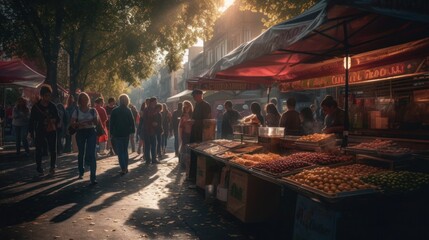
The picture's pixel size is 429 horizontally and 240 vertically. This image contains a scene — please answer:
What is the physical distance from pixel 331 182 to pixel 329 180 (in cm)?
6

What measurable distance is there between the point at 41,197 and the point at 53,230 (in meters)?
2.40

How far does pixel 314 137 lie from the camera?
6430mm

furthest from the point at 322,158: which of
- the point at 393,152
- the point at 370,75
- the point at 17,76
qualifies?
the point at 17,76

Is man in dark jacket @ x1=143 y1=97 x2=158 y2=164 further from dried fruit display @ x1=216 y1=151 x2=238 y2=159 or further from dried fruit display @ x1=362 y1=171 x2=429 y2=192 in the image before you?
dried fruit display @ x1=362 y1=171 x2=429 y2=192

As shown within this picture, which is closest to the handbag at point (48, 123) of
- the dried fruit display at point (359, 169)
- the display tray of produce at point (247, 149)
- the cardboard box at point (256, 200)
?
the display tray of produce at point (247, 149)

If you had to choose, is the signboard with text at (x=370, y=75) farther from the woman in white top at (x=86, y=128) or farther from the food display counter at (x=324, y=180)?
the woman in white top at (x=86, y=128)

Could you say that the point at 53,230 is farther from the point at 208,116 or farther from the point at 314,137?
the point at 208,116

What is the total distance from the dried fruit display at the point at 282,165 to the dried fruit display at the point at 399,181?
41.9 inches

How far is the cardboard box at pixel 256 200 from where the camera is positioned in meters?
5.67

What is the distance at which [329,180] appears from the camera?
4273 mm

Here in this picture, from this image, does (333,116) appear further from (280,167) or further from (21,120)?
(21,120)

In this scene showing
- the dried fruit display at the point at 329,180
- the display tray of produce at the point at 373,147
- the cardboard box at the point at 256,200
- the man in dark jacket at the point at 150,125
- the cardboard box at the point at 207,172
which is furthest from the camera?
the man in dark jacket at the point at 150,125

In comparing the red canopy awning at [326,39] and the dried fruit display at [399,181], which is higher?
the red canopy awning at [326,39]

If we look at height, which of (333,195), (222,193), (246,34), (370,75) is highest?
(246,34)
